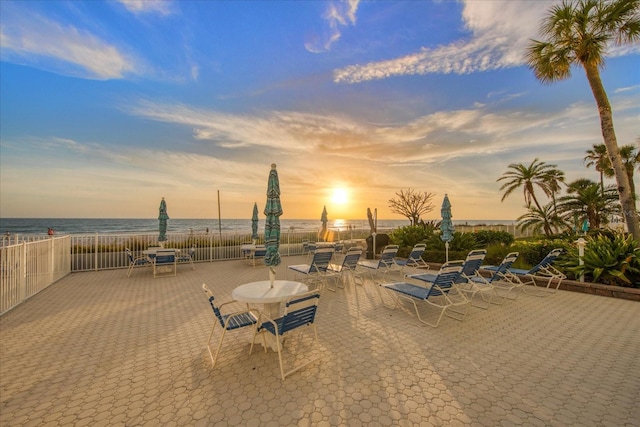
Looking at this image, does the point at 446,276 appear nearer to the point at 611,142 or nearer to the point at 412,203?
the point at 611,142

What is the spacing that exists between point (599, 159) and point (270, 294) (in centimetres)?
2536

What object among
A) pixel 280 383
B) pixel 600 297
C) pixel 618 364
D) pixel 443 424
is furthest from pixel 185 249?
pixel 600 297

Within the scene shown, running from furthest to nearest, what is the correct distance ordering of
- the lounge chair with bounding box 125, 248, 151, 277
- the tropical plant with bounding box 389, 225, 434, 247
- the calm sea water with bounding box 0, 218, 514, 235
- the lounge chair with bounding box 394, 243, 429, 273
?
the calm sea water with bounding box 0, 218, 514, 235 → the tropical plant with bounding box 389, 225, 434, 247 → the lounge chair with bounding box 125, 248, 151, 277 → the lounge chair with bounding box 394, 243, 429, 273

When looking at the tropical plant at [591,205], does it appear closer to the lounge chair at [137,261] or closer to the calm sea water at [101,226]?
the calm sea water at [101,226]

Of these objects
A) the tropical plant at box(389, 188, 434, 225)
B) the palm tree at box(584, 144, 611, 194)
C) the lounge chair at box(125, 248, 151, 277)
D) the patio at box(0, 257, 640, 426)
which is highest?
the palm tree at box(584, 144, 611, 194)

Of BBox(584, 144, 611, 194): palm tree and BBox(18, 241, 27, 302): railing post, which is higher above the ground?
BBox(584, 144, 611, 194): palm tree

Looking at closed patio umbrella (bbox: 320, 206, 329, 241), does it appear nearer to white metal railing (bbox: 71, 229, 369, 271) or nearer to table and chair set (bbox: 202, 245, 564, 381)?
white metal railing (bbox: 71, 229, 369, 271)

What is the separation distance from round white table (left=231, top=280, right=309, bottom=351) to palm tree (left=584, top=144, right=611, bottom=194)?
2160cm

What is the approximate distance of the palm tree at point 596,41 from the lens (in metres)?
7.48

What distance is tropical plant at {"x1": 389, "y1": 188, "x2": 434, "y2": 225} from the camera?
19.8m

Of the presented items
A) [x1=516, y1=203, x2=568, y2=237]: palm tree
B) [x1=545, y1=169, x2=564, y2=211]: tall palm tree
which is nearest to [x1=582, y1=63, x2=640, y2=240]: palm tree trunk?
[x1=516, y1=203, x2=568, y2=237]: palm tree

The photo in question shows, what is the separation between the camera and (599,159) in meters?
17.7

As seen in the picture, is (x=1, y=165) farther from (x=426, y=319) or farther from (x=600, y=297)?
(x=600, y=297)

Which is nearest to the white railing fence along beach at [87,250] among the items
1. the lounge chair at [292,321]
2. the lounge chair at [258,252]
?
the lounge chair at [258,252]
